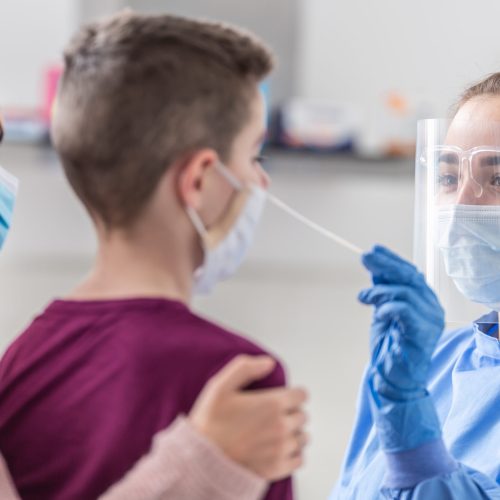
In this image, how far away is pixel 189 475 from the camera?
75 centimetres

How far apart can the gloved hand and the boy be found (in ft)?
0.74

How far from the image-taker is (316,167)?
8.61 ft

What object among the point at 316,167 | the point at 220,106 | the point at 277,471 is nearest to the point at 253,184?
the point at 220,106

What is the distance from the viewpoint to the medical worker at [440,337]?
1.01m

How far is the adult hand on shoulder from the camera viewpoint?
760 mm

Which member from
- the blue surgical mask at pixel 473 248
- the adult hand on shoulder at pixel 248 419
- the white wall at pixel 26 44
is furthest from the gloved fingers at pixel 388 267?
the white wall at pixel 26 44

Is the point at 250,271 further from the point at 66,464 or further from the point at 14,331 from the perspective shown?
the point at 66,464

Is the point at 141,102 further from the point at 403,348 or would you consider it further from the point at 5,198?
the point at 403,348

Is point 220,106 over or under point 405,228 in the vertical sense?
over

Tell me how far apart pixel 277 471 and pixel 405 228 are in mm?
2120

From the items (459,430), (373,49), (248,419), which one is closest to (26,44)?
(373,49)

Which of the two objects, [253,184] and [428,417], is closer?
[253,184]

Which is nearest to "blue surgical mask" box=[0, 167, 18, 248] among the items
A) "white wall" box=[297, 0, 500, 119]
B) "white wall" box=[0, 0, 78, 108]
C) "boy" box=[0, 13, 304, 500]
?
"boy" box=[0, 13, 304, 500]

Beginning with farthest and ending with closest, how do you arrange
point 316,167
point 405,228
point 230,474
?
point 405,228, point 316,167, point 230,474
